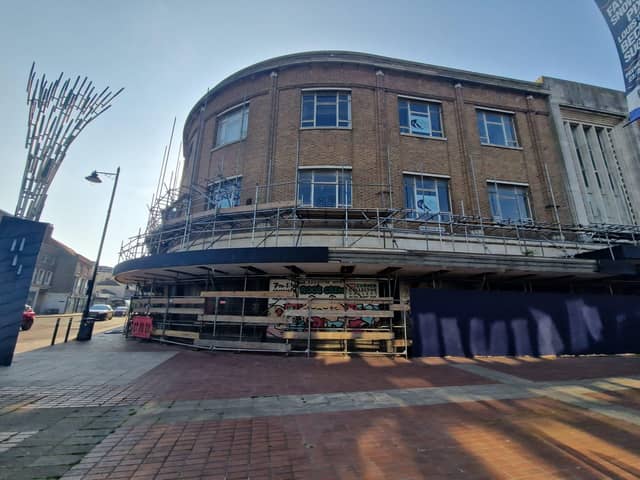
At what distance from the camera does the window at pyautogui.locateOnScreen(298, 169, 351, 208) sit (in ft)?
42.4

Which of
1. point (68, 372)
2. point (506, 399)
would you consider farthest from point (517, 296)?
point (68, 372)

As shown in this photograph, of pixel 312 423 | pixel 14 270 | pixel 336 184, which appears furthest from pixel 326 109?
pixel 312 423

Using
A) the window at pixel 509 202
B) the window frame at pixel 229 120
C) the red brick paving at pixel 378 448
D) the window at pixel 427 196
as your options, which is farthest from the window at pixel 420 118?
the red brick paving at pixel 378 448

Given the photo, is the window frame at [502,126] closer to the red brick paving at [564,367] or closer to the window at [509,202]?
the window at [509,202]

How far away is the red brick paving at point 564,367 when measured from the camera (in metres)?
7.53

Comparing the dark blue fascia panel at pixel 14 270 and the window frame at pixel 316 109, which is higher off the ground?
the window frame at pixel 316 109

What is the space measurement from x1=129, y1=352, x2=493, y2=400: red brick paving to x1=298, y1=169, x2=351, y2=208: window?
263 inches

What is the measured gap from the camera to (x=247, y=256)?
30.3ft

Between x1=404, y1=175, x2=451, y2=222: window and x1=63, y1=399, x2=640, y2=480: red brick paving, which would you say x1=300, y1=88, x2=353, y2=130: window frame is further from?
x1=63, y1=399, x2=640, y2=480: red brick paving

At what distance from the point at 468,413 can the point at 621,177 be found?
65.2 ft

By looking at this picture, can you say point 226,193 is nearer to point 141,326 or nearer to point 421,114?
point 141,326

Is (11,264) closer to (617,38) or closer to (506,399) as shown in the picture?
(506,399)

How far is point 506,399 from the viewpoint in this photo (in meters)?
5.44

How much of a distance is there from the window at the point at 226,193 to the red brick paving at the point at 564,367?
12275mm
